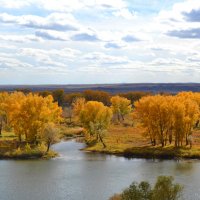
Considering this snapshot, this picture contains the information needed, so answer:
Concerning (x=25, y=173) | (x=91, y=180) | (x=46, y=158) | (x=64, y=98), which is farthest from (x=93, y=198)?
(x=64, y=98)

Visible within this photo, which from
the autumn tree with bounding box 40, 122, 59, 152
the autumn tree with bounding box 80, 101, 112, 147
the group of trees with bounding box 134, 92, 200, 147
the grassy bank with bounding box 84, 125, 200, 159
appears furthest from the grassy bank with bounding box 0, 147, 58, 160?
the group of trees with bounding box 134, 92, 200, 147

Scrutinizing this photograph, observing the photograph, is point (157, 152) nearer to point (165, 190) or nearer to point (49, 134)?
point (49, 134)

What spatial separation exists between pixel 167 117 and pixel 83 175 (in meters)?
26.7

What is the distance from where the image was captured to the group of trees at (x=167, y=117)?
81.5 meters

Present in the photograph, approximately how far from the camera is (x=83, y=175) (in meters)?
62.6

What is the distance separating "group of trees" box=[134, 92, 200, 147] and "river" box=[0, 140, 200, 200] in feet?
35.8

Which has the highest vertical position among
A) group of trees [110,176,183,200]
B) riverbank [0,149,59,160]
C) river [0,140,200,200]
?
group of trees [110,176,183,200]

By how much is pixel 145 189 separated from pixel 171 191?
1.97 meters

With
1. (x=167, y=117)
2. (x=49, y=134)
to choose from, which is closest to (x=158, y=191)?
(x=49, y=134)

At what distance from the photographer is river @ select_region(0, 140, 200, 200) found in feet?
171

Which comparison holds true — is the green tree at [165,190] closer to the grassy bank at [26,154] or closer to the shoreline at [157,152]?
the shoreline at [157,152]

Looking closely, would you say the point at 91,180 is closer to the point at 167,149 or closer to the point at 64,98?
the point at 167,149

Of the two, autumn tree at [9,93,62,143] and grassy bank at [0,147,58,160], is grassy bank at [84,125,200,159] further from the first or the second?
grassy bank at [0,147,58,160]

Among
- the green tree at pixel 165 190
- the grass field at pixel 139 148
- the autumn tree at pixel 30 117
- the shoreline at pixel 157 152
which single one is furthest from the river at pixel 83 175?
the green tree at pixel 165 190
